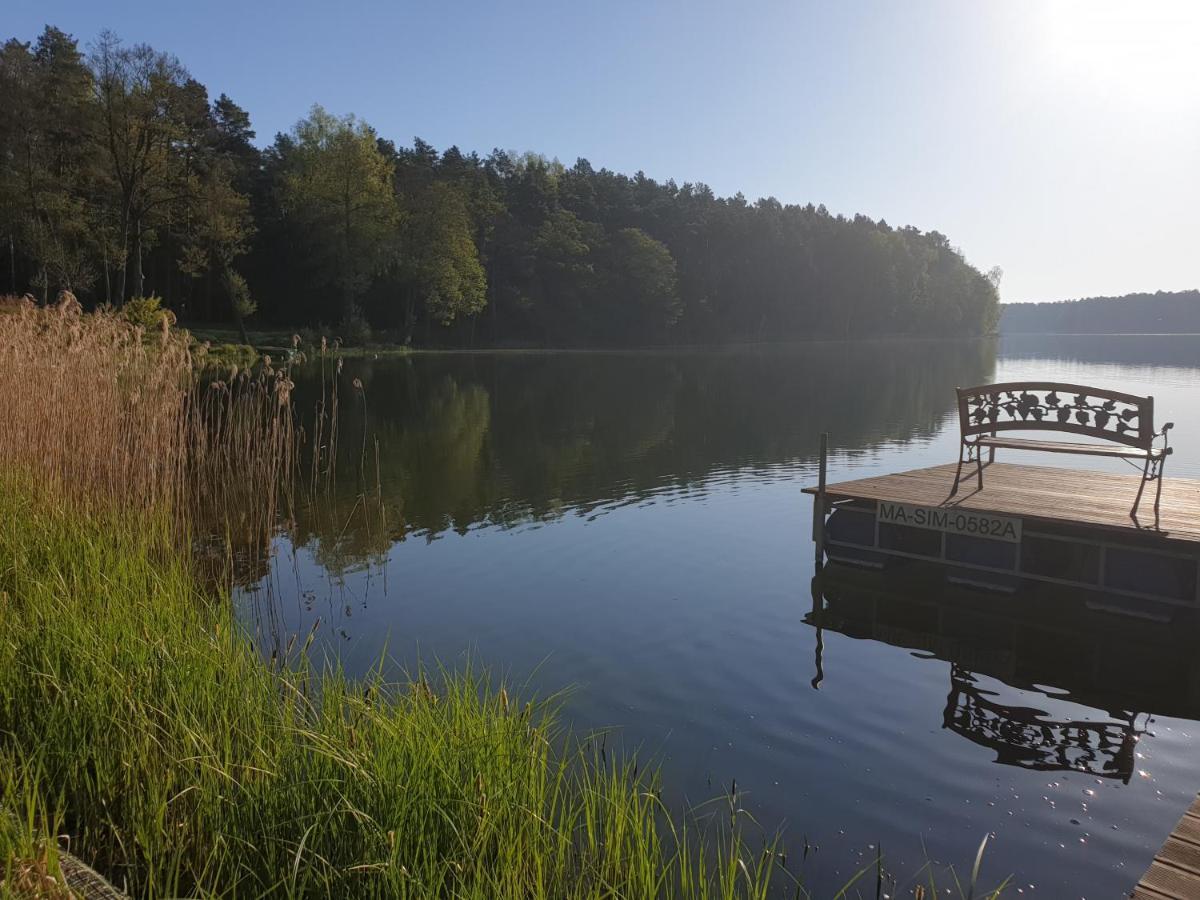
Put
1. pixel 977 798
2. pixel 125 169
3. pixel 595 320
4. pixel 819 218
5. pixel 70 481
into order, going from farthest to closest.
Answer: pixel 819 218 → pixel 595 320 → pixel 125 169 → pixel 70 481 → pixel 977 798

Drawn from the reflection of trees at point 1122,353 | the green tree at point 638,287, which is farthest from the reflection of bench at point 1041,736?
the green tree at point 638,287

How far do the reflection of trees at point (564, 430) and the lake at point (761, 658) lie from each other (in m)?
0.16

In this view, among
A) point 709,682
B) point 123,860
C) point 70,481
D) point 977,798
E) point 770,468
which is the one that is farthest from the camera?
point 770,468

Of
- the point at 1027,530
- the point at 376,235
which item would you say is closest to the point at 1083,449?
the point at 1027,530

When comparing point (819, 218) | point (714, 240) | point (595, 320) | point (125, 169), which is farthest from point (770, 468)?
point (819, 218)

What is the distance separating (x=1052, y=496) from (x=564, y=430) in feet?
45.3

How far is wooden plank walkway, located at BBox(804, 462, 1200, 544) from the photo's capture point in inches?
307

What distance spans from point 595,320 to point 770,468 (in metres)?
57.8

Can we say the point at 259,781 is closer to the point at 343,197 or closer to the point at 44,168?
the point at 44,168

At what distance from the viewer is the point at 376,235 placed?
51594mm

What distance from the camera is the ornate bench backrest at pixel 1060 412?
8008 millimetres

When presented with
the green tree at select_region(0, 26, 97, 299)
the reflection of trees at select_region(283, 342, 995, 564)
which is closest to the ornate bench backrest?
the reflection of trees at select_region(283, 342, 995, 564)

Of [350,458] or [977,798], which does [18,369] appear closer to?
[977,798]

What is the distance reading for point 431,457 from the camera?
17.5 metres
